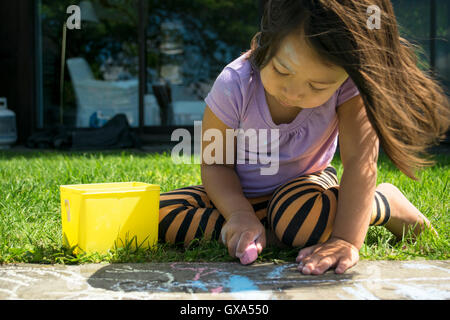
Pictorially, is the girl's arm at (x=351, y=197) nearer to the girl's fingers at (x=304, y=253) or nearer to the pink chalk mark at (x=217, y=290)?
the girl's fingers at (x=304, y=253)

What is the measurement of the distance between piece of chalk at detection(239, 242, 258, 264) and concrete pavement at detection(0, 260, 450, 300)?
2cm

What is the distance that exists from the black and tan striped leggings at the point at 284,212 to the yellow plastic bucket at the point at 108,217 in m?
0.11

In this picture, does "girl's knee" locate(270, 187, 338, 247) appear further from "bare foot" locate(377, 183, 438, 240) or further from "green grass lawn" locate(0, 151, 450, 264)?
"bare foot" locate(377, 183, 438, 240)

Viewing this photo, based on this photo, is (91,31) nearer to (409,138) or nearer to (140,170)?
(140,170)

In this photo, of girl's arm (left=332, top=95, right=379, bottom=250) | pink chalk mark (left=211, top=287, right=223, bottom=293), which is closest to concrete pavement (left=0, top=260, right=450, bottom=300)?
pink chalk mark (left=211, top=287, right=223, bottom=293)

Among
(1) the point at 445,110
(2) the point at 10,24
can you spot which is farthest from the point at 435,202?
(2) the point at 10,24

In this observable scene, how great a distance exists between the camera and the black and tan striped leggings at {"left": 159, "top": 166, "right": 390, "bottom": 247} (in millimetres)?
1538

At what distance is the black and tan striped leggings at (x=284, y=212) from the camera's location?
1538mm

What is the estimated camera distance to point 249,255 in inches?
55.9

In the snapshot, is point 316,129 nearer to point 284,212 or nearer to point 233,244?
point 284,212

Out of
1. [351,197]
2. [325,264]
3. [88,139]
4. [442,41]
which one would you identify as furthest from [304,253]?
[442,41]

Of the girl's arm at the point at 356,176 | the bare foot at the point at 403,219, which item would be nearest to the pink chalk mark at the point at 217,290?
the girl's arm at the point at 356,176

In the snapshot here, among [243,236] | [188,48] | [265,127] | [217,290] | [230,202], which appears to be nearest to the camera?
[217,290]

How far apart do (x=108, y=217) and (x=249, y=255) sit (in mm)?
400
